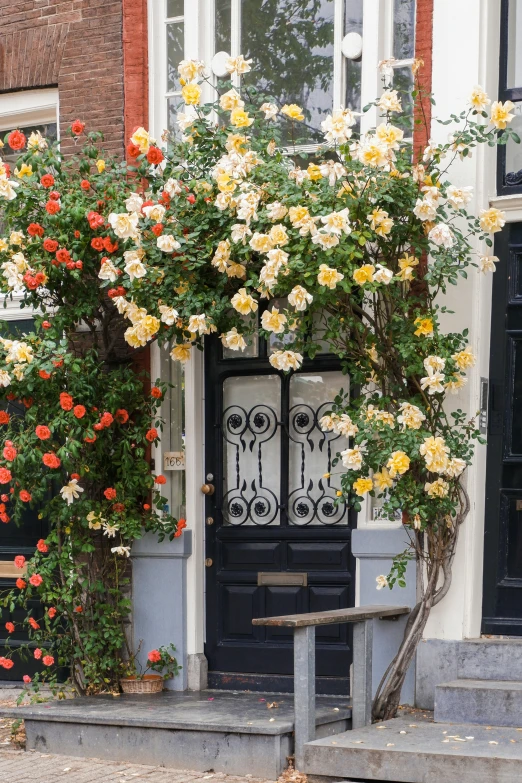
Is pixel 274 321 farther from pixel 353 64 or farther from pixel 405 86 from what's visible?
pixel 353 64

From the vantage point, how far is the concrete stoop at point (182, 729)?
650 cm

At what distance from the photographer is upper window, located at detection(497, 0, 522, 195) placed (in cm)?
738

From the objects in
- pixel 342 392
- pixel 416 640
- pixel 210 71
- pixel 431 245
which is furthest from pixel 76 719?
pixel 210 71

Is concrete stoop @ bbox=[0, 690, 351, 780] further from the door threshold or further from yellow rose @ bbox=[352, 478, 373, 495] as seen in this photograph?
yellow rose @ bbox=[352, 478, 373, 495]

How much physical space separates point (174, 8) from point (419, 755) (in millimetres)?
5476

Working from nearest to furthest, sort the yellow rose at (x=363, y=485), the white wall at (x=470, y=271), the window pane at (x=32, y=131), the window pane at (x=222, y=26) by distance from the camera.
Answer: the yellow rose at (x=363, y=485), the white wall at (x=470, y=271), the window pane at (x=222, y=26), the window pane at (x=32, y=131)

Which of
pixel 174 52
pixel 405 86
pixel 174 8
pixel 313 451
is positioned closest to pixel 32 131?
pixel 174 52

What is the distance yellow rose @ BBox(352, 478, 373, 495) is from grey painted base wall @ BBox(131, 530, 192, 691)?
166cm

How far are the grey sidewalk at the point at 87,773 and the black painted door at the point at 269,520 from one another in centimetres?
142

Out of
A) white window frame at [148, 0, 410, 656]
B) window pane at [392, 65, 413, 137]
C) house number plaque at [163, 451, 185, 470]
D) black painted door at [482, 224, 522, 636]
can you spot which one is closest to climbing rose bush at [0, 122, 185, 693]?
house number plaque at [163, 451, 185, 470]

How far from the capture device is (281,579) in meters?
7.97

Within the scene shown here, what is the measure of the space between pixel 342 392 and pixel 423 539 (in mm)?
1048

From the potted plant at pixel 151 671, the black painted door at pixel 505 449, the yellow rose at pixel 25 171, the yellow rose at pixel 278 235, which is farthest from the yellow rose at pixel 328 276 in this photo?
the potted plant at pixel 151 671

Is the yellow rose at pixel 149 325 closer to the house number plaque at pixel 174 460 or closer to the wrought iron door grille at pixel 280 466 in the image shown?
the wrought iron door grille at pixel 280 466
